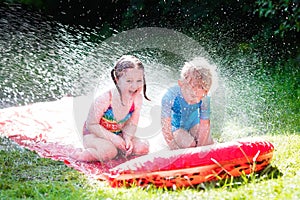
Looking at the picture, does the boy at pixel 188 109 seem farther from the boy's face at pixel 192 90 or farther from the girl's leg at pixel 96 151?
the girl's leg at pixel 96 151

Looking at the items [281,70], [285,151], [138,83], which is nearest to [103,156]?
[138,83]

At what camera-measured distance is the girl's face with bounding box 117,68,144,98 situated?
3600mm

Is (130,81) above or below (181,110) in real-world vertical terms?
above

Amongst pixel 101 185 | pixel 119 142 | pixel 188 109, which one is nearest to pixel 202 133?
pixel 188 109

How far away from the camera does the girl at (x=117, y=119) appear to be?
3613mm

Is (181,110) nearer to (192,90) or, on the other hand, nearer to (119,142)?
(192,90)

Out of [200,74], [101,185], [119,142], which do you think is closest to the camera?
[101,185]

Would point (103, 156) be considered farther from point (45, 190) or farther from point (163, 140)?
point (45, 190)

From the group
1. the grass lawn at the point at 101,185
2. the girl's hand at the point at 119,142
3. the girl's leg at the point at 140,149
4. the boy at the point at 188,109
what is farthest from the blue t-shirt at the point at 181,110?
the grass lawn at the point at 101,185

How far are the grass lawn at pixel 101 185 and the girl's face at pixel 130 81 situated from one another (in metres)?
0.64

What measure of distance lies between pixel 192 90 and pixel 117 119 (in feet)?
1.83

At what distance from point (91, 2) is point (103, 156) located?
6228mm

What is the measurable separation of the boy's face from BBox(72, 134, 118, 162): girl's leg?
606 millimetres

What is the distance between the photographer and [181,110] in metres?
3.69
